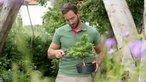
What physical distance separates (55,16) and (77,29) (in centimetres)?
696

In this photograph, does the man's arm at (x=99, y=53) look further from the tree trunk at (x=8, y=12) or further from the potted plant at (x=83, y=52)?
the tree trunk at (x=8, y=12)

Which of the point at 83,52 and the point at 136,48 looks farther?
the point at 83,52

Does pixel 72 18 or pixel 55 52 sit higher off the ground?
pixel 72 18

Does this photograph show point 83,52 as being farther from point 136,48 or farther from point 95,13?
point 95,13

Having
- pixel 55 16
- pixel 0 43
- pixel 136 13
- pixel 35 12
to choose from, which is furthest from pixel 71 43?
pixel 35 12

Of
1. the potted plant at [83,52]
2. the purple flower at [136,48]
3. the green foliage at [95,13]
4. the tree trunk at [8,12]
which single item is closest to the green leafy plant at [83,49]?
the potted plant at [83,52]

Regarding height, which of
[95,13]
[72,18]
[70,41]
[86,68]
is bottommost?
[86,68]

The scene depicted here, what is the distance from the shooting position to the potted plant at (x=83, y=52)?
3.19m

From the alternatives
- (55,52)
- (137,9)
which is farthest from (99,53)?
(137,9)

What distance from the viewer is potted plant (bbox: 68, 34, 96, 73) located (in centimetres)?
319

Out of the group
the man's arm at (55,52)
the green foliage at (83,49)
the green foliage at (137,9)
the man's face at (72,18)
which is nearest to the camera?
the green foliage at (83,49)

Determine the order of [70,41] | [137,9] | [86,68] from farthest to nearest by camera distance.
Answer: [137,9]
[70,41]
[86,68]

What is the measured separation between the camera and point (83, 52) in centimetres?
323

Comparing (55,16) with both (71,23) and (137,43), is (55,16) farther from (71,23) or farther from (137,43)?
(137,43)
